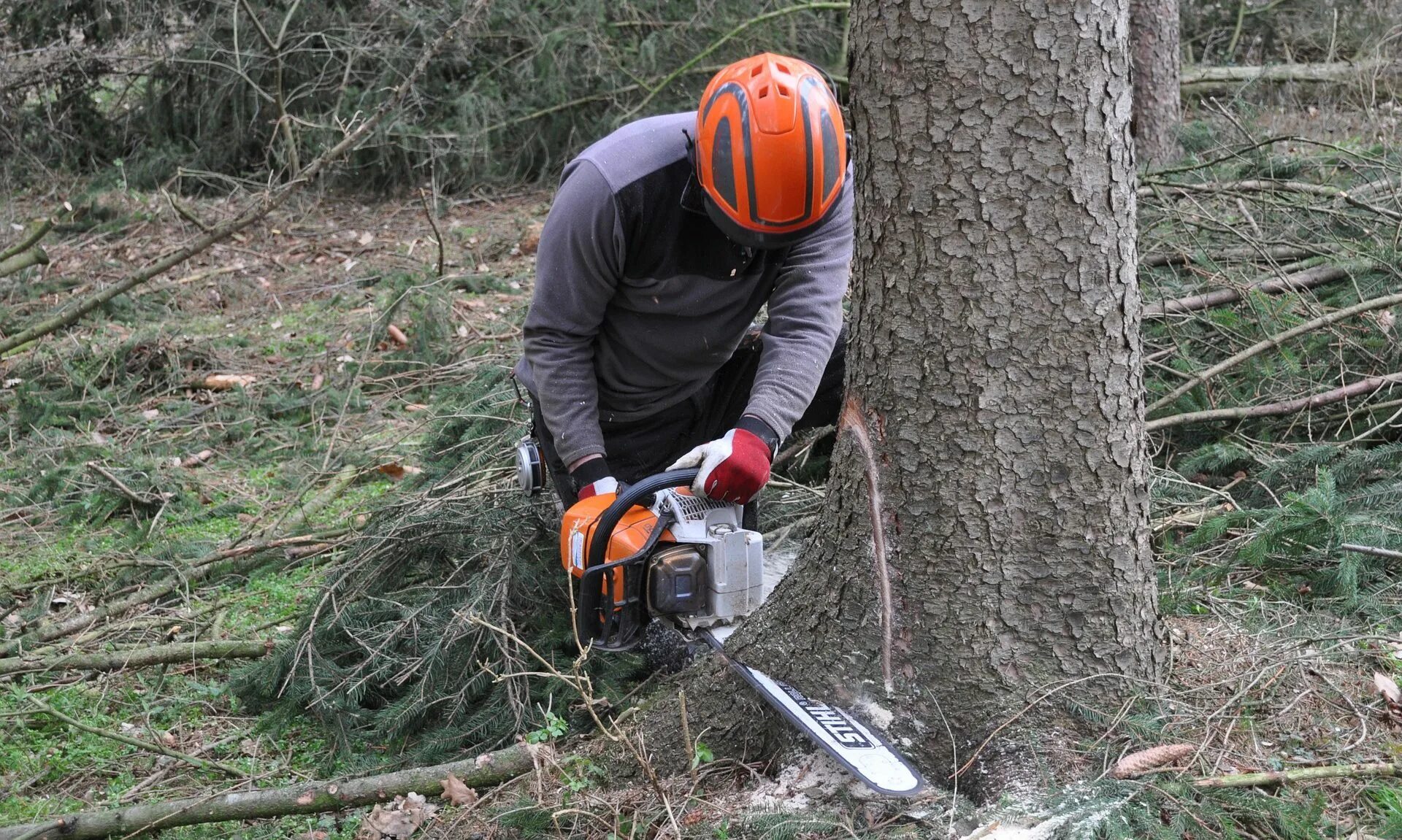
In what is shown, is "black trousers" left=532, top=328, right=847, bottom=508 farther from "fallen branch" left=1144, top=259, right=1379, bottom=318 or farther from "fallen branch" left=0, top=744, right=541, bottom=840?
"fallen branch" left=1144, top=259, right=1379, bottom=318

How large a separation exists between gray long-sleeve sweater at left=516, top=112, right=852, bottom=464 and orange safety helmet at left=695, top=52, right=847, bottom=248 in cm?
22

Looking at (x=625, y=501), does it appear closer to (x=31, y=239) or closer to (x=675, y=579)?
(x=675, y=579)

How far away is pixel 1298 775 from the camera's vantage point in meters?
1.89

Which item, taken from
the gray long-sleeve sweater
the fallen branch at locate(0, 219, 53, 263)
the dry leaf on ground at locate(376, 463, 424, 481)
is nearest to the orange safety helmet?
the gray long-sleeve sweater

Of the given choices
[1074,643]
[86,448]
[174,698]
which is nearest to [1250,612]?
[1074,643]

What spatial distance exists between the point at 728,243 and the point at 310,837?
1886 millimetres

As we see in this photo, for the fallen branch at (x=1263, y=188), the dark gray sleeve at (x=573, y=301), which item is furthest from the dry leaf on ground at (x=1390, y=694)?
the fallen branch at (x=1263, y=188)

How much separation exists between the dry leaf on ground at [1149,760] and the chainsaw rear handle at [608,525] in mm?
1136

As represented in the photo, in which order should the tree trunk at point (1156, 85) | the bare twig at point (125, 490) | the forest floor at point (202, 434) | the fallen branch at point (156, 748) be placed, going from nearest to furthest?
1. the fallen branch at point (156, 748)
2. the forest floor at point (202, 434)
3. the bare twig at point (125, 490)
4. the tree trunk at point (1156, 85)

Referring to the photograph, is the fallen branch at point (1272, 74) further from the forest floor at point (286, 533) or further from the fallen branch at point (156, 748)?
the fallen branch at point (156, 748)

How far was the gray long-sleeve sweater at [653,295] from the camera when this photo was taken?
287 cm

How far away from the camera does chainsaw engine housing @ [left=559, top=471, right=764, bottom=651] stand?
103 inches

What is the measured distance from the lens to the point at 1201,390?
382 cm

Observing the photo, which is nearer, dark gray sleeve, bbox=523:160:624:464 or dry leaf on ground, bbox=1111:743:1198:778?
dry leaf on ground, bbox=1111:743:1198:778
